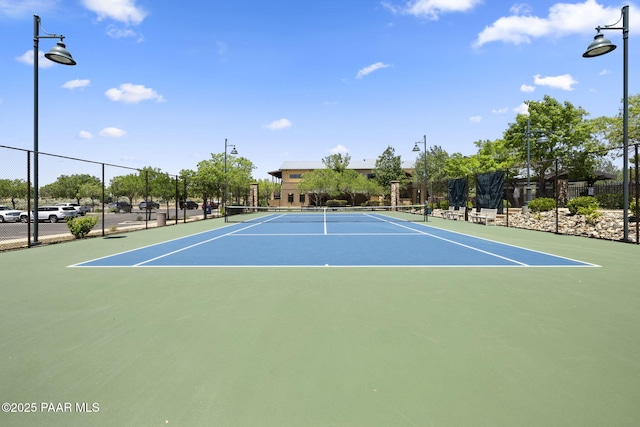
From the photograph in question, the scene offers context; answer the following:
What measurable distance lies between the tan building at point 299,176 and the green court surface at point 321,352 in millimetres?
59351

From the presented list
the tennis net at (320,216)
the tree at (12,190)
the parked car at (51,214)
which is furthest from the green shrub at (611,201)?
the tree at (12,190)

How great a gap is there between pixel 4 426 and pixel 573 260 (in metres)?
11.1

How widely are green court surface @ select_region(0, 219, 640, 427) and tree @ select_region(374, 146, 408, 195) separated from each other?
59805 mm

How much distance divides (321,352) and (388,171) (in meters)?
64.8

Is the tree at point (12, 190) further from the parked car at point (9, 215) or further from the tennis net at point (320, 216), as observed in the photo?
the tennis net at point (320, 216)

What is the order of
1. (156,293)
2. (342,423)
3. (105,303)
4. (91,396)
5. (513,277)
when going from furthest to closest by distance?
(513,277) < (156,293) < (105,303) < (91,396) < (342,423)

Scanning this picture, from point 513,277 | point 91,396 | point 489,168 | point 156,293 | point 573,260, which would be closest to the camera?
point 91,396

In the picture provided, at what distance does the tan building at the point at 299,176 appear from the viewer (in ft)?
223

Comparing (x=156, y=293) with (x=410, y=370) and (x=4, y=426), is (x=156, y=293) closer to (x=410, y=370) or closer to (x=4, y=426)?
(x=4, y=426)

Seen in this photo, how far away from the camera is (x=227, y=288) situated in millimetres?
6652

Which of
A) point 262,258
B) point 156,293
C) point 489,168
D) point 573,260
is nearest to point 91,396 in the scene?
point 156,293

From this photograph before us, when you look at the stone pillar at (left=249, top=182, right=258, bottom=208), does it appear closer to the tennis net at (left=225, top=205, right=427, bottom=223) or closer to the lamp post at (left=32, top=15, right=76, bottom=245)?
the tennis net at (left=225, top=205, right=427, bottom=223)

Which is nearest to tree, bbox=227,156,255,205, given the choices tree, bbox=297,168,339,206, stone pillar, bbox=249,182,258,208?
stone pillar, bbox=249,182,258,208

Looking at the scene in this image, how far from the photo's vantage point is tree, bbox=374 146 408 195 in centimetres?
6644
